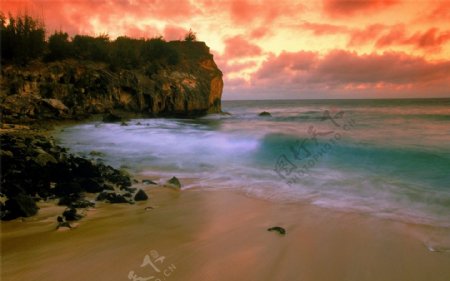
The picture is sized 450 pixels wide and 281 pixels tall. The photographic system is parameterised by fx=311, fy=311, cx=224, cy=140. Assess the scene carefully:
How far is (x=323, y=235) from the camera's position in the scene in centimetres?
351

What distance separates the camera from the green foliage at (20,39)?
1521cm

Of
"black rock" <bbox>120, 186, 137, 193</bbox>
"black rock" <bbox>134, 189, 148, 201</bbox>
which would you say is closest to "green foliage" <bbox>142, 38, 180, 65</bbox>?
"black rock" <bbox>120, 186, 137, 193</bbox>

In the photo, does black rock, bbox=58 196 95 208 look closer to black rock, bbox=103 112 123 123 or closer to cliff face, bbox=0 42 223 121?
cliff face, bbox=0 42 223 121

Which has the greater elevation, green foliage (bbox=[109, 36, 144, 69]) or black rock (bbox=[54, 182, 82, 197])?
green foliage (bbox=[109, 36, 144, 69])

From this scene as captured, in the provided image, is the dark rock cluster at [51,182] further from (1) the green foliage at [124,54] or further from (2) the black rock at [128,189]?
(1) the green foliage at [124,54]

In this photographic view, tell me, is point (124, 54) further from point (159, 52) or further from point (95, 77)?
point (95, 77)

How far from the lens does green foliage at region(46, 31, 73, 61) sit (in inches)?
664

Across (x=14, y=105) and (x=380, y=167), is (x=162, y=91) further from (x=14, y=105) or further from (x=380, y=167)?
(x=380, y=167)

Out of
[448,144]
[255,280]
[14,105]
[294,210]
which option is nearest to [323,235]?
[294,210]

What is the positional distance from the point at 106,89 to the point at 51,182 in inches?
535

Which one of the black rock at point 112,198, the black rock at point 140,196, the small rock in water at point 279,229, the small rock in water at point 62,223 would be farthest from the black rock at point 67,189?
the small rock in water at point 279,229

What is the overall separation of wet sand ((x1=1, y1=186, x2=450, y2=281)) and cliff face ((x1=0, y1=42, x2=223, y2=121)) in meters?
11.4

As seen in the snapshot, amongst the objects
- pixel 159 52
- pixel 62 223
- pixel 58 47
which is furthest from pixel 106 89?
pixel 62 223

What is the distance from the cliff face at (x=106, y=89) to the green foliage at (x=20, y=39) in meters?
0.74
